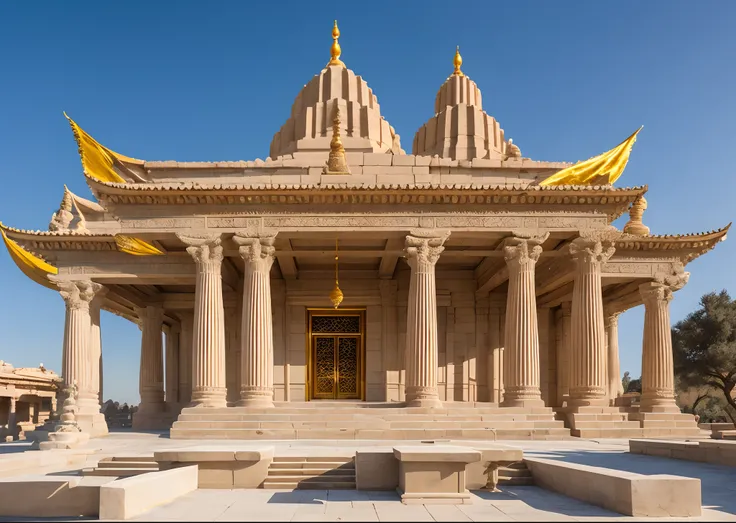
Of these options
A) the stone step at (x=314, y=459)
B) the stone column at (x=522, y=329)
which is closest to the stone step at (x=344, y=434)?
the stone column at (x=522, y=329)

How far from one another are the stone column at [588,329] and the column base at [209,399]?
11012mm

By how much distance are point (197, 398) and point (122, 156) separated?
35.2 feet

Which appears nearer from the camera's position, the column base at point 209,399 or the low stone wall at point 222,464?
the low stone wall at point 222,464

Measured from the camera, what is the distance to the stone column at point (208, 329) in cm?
2242

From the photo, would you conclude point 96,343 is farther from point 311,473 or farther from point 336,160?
point 311,473

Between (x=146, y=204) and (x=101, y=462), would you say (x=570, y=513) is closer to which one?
(x=101, y=462)

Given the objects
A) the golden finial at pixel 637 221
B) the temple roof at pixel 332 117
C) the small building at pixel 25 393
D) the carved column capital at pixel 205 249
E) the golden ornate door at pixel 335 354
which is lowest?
the small building at pixel 25 393

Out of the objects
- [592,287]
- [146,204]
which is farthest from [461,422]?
[146,204]

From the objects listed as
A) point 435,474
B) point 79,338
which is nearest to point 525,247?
point 435,474

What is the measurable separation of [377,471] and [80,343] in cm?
1708

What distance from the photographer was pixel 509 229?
22.9 metres

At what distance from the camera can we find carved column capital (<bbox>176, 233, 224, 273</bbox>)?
74.8 ft

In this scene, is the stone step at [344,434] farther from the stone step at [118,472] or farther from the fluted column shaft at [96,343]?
the stone step at [118,472]

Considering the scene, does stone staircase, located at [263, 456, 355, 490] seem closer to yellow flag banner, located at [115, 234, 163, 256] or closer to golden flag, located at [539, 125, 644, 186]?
yellow flag banner, located at [115, 234, 163, 256]
